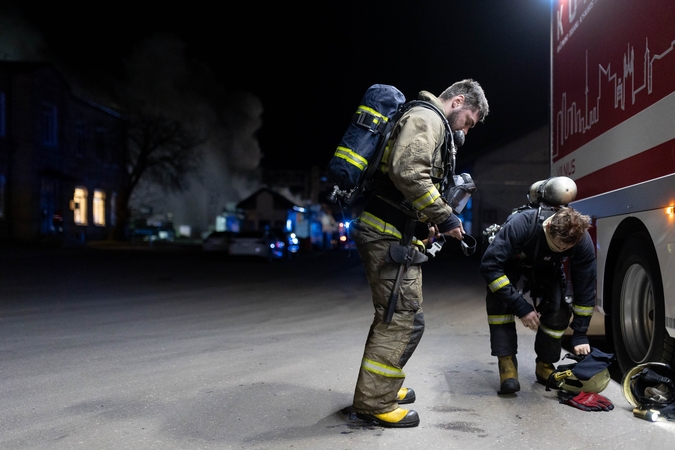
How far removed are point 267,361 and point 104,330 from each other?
2.69 m

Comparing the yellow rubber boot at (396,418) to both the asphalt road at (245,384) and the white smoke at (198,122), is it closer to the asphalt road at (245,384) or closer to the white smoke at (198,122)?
the asphalt road at (245,384)

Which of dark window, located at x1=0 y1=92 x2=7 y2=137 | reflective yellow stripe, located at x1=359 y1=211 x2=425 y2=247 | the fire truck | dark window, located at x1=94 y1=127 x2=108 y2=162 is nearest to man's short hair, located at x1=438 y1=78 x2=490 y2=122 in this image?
reflective yellow stripe, located at x1=359 y1=211 x2=425 y2=247

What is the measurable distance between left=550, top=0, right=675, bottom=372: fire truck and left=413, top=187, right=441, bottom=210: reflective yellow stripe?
1.52 meters

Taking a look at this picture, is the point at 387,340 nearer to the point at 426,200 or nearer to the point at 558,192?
the point at 426,200

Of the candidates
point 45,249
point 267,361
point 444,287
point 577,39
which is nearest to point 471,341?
point 267,361

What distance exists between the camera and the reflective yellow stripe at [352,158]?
376cm

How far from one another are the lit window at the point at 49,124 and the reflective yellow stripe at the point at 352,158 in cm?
3289

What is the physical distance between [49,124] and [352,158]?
111 ft

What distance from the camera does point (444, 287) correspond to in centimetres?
1429

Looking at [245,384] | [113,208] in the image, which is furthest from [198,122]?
[245,384]

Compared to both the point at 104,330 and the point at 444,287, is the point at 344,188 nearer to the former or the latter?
the point at 104,330

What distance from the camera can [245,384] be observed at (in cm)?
504

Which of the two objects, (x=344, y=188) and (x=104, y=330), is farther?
(x=104, y=330)

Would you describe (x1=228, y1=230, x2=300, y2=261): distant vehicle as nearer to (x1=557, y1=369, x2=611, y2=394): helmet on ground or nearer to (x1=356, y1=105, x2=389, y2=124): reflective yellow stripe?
(x1=557, y1=369, x2=611, y2=394): helmet on ground
